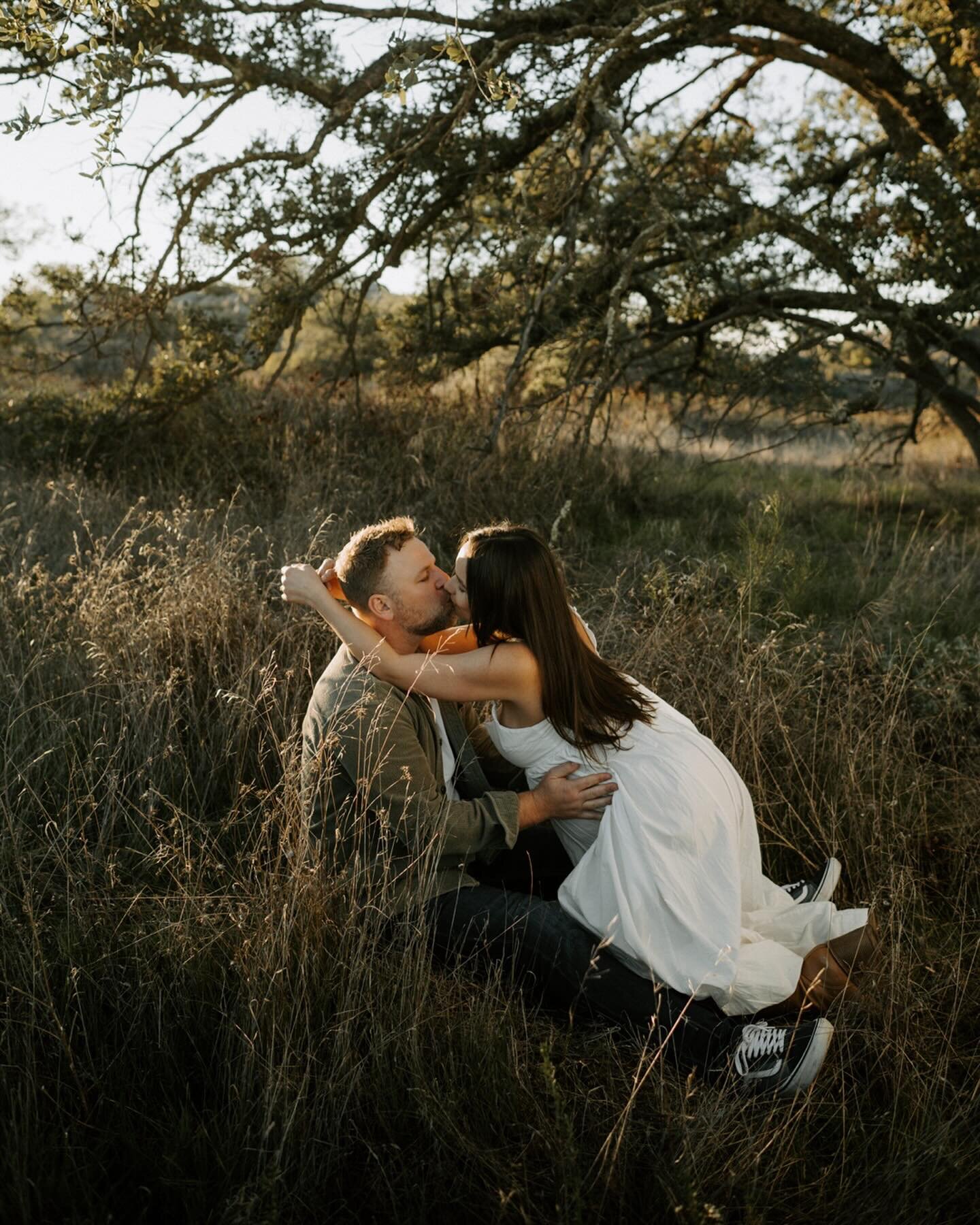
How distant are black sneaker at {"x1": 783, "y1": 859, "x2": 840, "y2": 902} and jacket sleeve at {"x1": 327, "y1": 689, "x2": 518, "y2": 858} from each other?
1.04 meters

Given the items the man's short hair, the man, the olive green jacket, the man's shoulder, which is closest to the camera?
the man

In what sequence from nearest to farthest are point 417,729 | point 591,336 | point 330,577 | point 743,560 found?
point 417,729, point 330,577, point 743,560, point 591,336

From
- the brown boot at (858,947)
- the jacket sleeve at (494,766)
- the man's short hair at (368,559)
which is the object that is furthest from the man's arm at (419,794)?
the brown boot at (858,947)

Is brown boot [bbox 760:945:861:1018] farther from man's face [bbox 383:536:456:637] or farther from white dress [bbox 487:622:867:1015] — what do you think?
man's face [bbox 383:536:456:637]

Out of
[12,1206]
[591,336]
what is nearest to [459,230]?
[591,336]

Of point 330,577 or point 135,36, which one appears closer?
point 330,577

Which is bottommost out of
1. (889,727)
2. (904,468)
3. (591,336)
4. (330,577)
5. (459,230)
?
(889,727)

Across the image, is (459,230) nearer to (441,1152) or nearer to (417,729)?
(417,729)

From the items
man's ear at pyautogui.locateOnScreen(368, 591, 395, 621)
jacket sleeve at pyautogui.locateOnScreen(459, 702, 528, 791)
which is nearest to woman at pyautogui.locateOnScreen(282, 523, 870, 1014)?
man's ear at pyautogui.locateOnScreen(368, 591, 395, 621)

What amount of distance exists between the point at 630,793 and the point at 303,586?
129 cm

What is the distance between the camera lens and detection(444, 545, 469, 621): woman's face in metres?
3.20

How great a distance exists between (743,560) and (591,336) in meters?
2.22

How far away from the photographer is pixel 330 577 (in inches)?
140

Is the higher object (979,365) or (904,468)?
(979,365)
